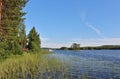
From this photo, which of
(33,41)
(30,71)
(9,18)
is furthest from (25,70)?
(33,41)

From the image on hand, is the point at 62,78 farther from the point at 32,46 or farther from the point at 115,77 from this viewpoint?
the point at 32,46

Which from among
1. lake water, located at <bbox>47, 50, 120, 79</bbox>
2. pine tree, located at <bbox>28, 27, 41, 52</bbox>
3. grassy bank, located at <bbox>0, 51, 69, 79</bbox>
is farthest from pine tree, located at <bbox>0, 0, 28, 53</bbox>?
pine tree, located at <bbox>28, 27, 41, 52</bbox>

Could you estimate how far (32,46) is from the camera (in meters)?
75.5

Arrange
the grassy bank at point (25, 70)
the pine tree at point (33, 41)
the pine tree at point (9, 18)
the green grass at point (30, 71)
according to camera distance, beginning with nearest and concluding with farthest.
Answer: the green grass at point (30, 71) < the grassy bank at point (25, 70) < the pine tree at point (9, 18) < the pine tree at point (33, 41)

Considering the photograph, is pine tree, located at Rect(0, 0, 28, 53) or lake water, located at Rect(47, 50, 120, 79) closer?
lake water, located at Rect(47, 50, 120, 79)

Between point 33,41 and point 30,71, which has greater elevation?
point 33,41

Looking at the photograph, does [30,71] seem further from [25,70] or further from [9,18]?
[9,18]

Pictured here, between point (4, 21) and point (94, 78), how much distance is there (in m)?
15.5

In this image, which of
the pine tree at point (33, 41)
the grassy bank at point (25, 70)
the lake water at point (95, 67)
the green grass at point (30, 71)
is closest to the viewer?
the green grass at point (30, 71)

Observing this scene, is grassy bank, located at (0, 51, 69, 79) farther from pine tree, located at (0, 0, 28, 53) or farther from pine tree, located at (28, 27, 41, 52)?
pine tree, located at (28, 27, 41, 52)

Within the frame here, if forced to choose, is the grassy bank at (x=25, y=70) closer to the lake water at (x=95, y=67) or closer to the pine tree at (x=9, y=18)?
the lake water at (x=95, y=67)

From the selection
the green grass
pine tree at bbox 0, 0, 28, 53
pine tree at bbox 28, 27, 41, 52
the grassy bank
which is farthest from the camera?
pine tree at bbox 28, 27, 41, 52

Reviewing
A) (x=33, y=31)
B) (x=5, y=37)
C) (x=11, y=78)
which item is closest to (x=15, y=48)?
(x=5, y=37)

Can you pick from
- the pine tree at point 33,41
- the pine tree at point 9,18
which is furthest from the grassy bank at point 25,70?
the pine tree at point 33,41
